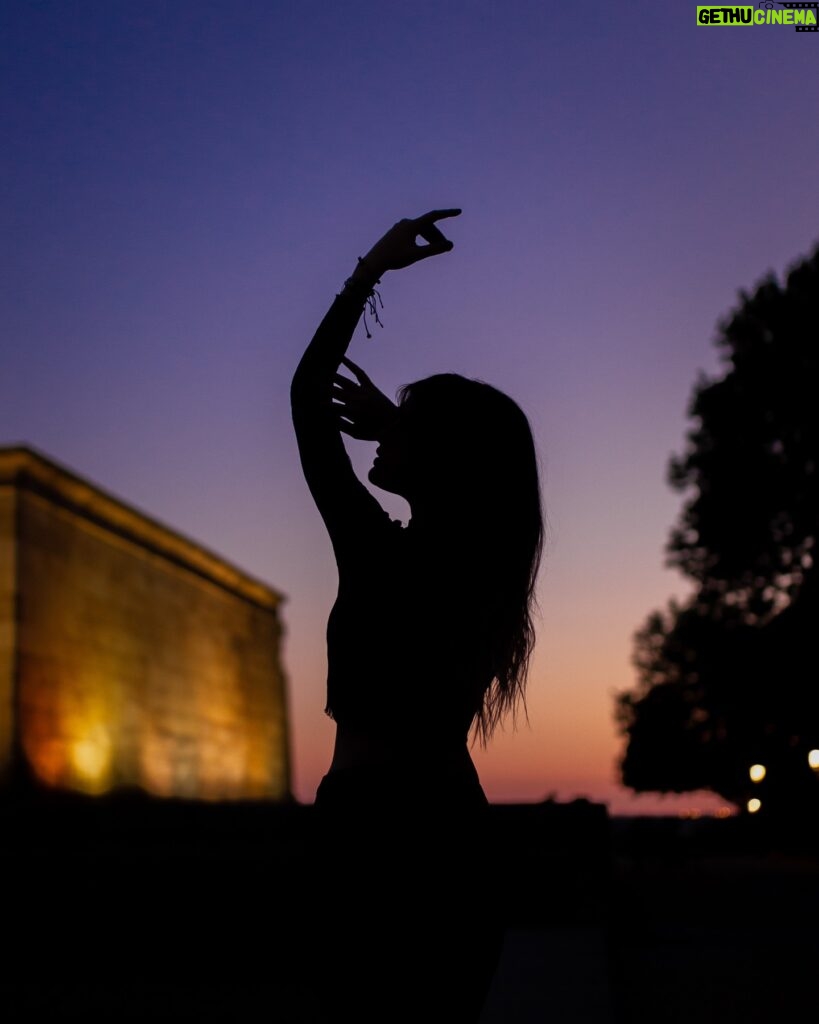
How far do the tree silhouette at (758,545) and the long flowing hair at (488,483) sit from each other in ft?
85.3

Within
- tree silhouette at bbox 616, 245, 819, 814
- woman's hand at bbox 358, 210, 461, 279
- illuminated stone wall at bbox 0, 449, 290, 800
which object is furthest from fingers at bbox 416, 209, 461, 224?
tree silhouette at bbox 616, 245, 819, 814

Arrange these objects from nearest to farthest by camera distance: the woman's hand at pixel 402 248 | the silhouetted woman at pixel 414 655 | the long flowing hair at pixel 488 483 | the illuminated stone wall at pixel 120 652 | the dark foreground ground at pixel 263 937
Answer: the silhouetted woman at pixel 414 655 → the long flowing hair at pixel 488 483 → the woman's hand at pixel 402 248 → the dark foreground ground at pixel 263 937 → the illuminated stone wall at pixel 120 652

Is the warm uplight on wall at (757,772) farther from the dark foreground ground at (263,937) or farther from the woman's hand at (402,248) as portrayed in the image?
the woman's hand at (402,248)

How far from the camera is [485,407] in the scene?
2.09 m

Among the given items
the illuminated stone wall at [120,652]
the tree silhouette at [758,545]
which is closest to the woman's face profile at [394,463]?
the illuminated stone wall at [120,652]

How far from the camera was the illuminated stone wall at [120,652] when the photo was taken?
67.3 ft

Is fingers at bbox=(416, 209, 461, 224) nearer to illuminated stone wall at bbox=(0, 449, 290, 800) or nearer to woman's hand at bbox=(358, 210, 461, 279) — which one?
woman's hand at bbox=(358, 210, 461, 279)

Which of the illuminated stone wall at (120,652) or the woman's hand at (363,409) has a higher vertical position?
the illuminated stone wall at (120,652)

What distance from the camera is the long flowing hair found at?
2037 mm

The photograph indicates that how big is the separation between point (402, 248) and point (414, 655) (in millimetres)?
788

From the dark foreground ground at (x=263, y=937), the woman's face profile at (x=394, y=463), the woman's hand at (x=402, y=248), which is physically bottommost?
the dark foreground ground at (x=263, y=937)

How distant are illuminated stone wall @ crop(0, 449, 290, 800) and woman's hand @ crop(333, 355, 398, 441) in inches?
733

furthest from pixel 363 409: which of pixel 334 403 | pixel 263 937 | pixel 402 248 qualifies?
pixel 263 937

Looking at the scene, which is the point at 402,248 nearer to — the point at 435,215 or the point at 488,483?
the point at 435,215
